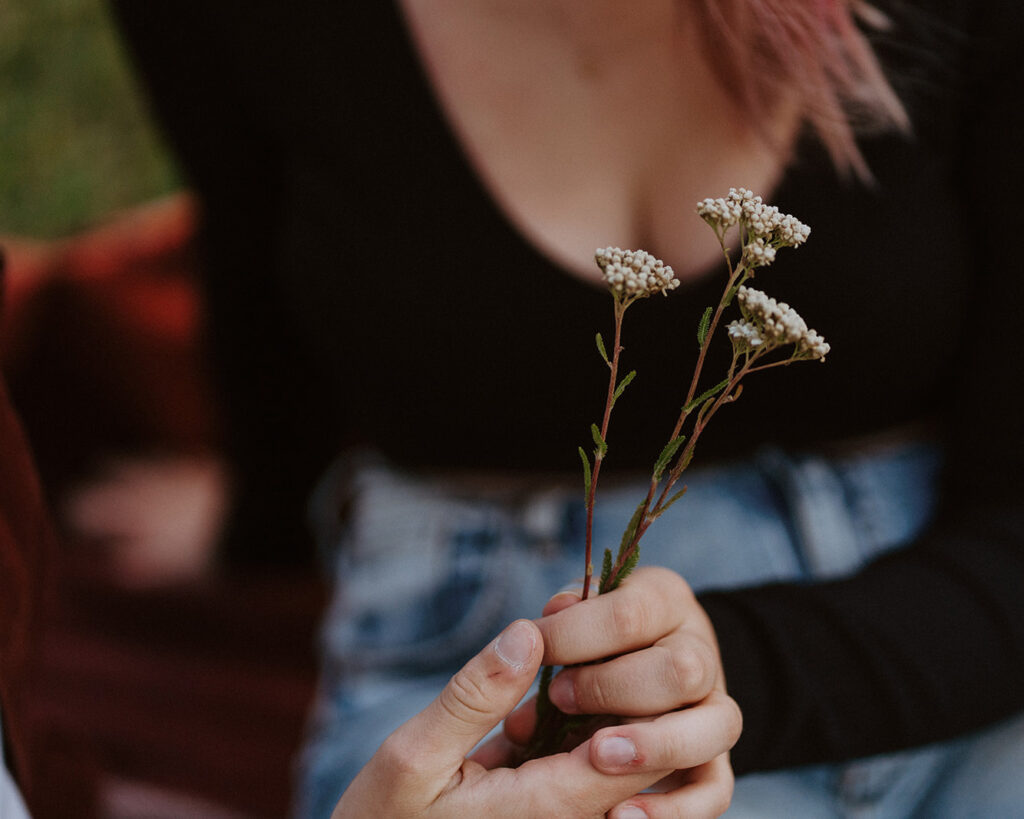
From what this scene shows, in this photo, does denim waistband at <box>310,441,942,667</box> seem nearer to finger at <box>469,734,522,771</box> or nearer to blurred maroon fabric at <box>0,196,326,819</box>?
finger at <box>469,734,522,771</box>

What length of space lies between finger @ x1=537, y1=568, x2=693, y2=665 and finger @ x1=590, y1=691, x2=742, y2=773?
37 millimetres

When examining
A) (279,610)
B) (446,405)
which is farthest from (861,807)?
(279,610)

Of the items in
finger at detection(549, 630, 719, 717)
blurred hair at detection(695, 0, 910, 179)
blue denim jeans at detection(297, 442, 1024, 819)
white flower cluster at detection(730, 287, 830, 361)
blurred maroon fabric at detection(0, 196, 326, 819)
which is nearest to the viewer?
white flower cluster at detection(730, 287, 830, 361)

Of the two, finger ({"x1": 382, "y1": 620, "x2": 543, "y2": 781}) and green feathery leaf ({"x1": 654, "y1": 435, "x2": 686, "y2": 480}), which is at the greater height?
green feathery leaf ({"x1": 654, "y1": 435, "x2": 686, "y2": 480})

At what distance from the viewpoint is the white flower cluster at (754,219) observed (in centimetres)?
35

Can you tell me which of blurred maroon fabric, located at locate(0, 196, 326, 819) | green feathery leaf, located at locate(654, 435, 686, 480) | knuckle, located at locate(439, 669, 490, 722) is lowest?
blurred maroon fabric, located at locate(0, 196, 326, 819)

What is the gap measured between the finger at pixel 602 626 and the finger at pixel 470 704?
0.02 meters

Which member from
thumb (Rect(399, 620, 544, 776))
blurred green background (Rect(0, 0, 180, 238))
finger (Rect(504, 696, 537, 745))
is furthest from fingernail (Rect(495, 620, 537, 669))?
blurred green background (Rect(0, 0, 180, 238))

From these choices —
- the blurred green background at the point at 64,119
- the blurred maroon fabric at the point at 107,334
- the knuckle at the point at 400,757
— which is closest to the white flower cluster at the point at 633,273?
the knuckle at the point at 400,757

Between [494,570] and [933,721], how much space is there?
1.14 feet

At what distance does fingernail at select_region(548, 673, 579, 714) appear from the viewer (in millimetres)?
459

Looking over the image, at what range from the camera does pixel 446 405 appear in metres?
0.81

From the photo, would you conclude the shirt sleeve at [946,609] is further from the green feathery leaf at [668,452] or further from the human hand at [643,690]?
the green feathery leaf at [668,452]

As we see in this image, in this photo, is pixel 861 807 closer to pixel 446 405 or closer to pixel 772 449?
pixel 772 449
